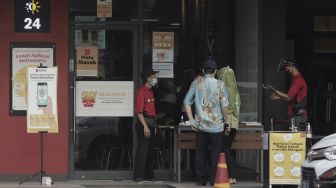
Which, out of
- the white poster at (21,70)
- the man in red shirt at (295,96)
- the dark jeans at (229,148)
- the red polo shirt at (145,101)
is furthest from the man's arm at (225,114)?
the white poster at (21,70)

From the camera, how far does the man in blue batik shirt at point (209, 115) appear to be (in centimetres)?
1058

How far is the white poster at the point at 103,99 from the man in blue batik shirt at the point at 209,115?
4.70ft

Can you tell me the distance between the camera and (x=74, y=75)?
1161cm

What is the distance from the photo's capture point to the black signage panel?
11.4 m

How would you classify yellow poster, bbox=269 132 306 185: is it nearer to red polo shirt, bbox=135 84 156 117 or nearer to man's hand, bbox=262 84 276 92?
man's hand, bbox=262 84 276 92

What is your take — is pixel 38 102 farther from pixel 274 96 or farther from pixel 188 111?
pixel 274 96

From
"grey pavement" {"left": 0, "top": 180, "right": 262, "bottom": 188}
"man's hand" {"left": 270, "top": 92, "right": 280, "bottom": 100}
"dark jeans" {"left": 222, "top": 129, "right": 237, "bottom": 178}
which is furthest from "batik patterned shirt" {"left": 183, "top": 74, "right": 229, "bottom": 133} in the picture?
"man's hand" {"left": 270, "top": 92, "right": 280, "bottom": 100}

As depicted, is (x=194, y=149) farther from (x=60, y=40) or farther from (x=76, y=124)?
(x=60, y=40)

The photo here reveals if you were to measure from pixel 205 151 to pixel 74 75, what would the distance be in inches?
106

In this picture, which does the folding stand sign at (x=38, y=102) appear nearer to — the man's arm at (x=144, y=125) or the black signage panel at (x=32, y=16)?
the black signage panel at (x=32, y=16)

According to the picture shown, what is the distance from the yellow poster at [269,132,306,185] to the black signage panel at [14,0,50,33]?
4.34m

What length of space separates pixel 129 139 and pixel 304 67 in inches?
181

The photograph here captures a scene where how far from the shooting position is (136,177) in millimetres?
11391

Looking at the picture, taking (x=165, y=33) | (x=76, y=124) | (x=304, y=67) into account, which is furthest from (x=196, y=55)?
(x=304, y=67)
